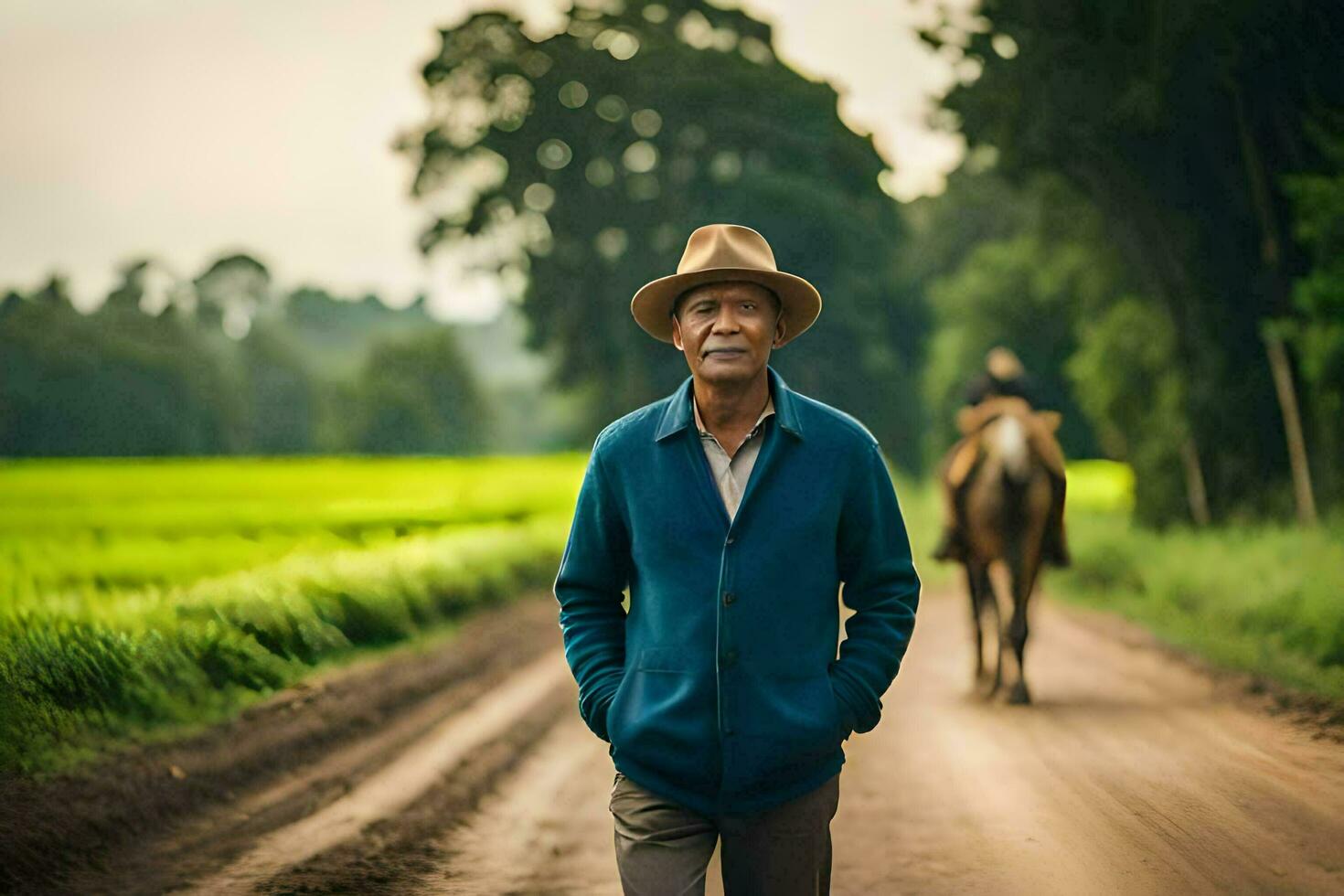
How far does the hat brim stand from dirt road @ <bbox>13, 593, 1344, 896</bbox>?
246cm

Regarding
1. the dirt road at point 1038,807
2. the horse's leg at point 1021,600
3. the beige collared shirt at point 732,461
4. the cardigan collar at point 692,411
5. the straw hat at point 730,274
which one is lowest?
the dirt road at point 1038,807

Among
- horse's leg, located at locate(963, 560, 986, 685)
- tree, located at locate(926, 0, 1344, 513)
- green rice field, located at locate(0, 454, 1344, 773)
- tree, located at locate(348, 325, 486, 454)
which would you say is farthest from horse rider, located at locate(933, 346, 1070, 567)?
tree, located at locate(348, 325, 486, 454)

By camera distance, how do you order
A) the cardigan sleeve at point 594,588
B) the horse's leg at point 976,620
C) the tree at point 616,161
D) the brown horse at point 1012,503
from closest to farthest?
the cardigan sleeve at point 594,588
the brown horse at point 1012,503
the horse's leg at point 976,620
the tree at point 616,161

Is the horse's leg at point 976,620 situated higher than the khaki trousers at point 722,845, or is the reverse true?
the khaki trousers at point 722,845

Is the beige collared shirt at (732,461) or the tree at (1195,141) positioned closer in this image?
the beige collared shirt at (732,461)

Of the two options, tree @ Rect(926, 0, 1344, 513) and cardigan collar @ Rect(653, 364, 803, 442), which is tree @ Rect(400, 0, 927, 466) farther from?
cardigan collar @ Rect(653, 364, 803, 442)

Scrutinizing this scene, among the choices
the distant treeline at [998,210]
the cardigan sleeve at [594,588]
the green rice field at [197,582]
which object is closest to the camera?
the cardigan sleeve at [594,588]

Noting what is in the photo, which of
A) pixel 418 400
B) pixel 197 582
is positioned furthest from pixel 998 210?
pixel 197 582

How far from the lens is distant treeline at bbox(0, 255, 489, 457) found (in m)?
14.8

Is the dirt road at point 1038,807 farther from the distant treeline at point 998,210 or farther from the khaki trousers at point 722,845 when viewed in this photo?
the distant treeline at point 998,210

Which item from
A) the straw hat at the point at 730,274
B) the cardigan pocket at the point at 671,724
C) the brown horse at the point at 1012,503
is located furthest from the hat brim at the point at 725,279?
the brown horse at the point at 1012,503

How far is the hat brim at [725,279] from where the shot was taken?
11.5 ft

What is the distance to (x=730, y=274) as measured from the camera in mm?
3506

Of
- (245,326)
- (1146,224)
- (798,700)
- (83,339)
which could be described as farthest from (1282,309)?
(245,326)
